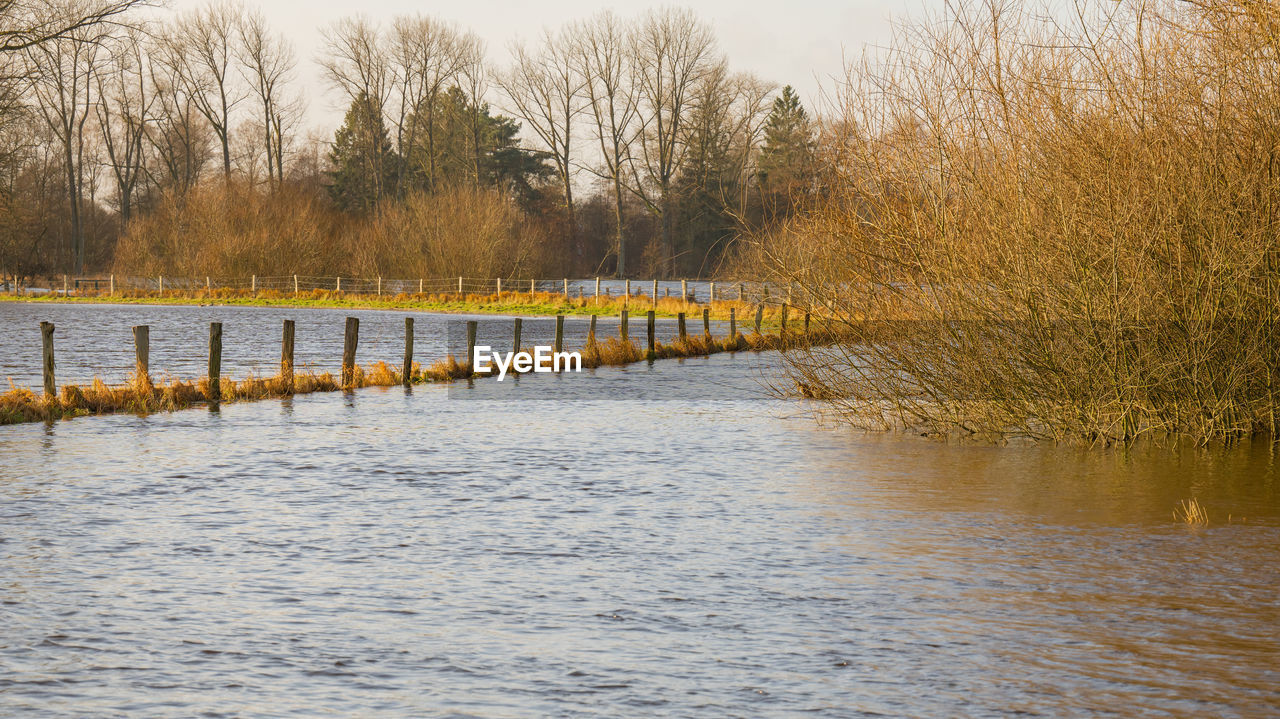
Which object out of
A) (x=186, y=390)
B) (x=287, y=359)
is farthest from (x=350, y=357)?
(x=186, y=390)

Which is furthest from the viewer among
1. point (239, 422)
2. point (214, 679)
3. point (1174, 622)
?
point (239, 422)

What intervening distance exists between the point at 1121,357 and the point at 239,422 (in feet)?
37.4

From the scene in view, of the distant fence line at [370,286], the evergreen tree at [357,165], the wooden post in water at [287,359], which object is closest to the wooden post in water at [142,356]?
the wooden post in water at [287,359]

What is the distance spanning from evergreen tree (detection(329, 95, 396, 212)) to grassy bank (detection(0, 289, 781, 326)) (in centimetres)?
1937


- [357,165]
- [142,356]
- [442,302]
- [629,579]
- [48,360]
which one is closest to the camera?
[629,579]

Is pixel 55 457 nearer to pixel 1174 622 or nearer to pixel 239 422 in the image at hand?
pixel 239 422

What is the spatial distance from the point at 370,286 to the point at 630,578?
6183 centimetres

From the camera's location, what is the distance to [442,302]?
6425 cm

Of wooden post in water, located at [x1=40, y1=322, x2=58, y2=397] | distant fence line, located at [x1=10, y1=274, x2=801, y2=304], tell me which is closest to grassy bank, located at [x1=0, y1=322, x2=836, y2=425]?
wooden post in water, located at [x1=40, y1=322, x2=58, y2=397]

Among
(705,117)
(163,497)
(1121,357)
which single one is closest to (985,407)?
(1121,357)

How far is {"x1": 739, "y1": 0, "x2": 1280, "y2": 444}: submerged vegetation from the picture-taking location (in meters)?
13.4

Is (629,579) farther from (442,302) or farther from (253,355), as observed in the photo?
(442,302)

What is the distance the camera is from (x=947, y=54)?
1500 centimetres

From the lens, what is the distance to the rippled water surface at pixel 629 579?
21.8ft
